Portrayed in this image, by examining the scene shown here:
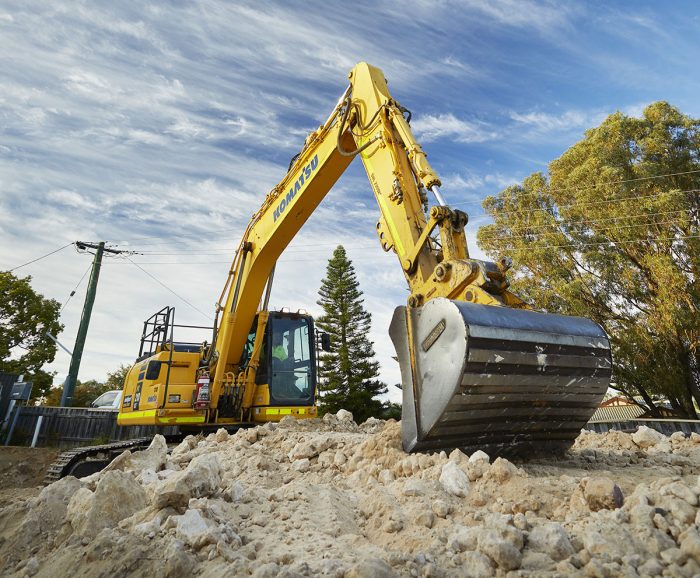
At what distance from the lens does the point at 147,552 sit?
8.21 ft

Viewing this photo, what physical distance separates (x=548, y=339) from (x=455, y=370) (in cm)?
81

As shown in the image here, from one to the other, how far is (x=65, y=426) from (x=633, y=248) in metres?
20.9

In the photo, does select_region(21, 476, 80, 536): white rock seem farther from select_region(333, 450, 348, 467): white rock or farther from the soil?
the soil

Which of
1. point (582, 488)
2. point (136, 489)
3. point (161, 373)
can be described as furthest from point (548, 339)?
point (161, 373)

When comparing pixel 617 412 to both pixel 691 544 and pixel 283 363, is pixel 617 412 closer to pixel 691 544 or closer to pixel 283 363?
pixel 283 363

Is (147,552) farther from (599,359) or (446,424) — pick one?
(599,359)

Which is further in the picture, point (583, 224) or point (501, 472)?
point (583, 224)

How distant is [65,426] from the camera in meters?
16.9

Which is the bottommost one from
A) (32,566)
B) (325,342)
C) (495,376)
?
(32,566)

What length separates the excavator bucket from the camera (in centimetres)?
333

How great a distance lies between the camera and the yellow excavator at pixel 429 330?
340 centimetres

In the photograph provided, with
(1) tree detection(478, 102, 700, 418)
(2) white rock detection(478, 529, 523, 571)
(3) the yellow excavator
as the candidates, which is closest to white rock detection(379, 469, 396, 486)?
(3) the yellow excavator

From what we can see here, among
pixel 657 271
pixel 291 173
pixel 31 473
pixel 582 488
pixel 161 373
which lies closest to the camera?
pixel 582 488

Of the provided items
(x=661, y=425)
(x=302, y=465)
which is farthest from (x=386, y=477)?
(x=661, y=425)
